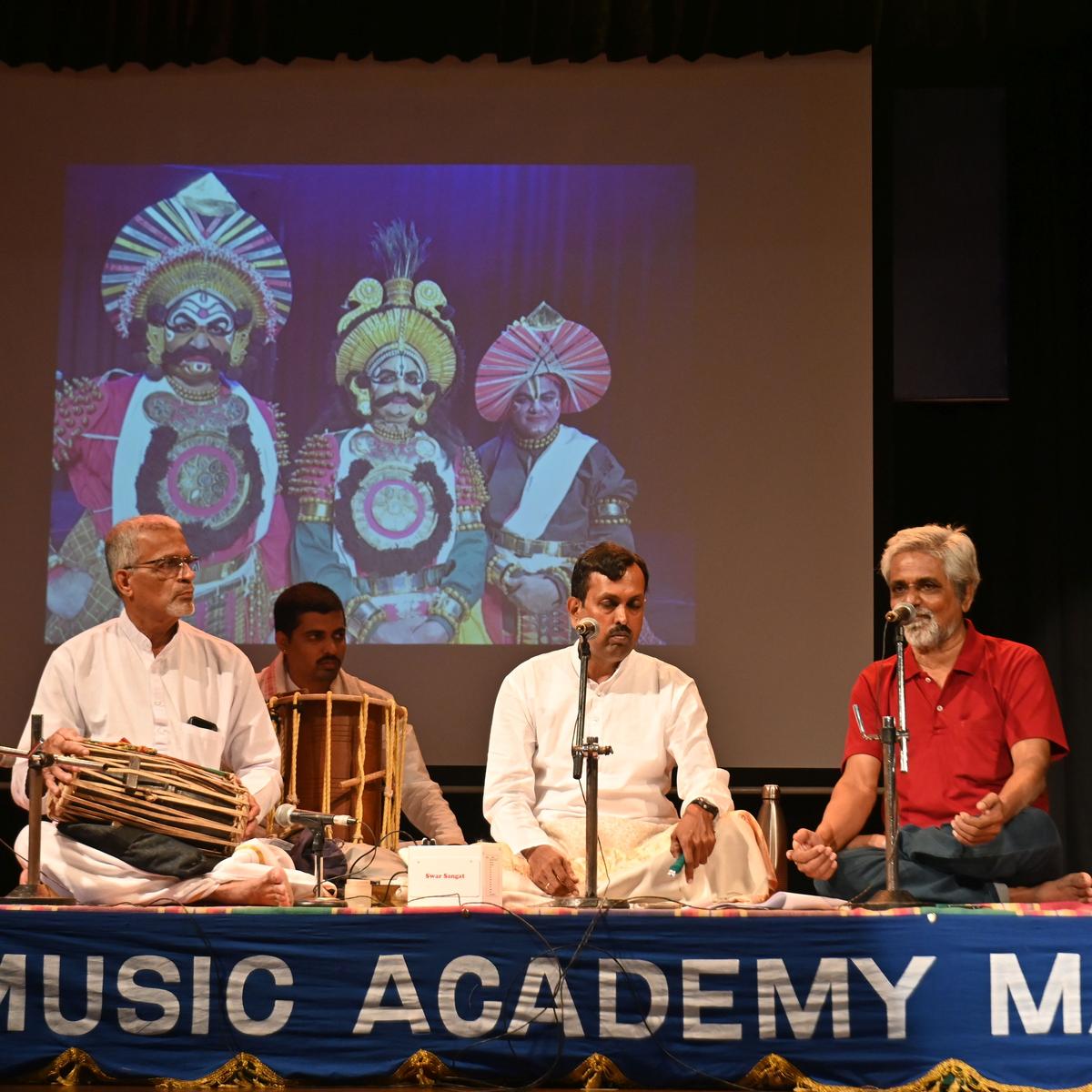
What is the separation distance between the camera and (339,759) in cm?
509

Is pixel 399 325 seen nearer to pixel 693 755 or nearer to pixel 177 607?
pixel 177 607

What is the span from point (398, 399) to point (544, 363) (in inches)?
24.2

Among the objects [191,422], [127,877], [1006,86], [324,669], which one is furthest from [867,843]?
[1006,86]

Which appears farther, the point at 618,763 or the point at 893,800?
the point at 618,763

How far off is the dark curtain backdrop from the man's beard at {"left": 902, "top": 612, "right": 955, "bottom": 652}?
213 centimetres

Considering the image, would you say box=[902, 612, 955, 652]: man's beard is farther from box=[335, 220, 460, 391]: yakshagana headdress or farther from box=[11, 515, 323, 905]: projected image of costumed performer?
box=[335, 220, 460, 391]: yakshagana headdress

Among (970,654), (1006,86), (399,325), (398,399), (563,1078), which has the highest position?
(1006,86)

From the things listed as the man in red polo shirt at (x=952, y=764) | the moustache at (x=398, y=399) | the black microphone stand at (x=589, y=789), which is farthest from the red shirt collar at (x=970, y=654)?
the moustache at (x=398, y=399)

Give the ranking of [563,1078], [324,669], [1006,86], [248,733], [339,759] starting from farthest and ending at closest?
[1006,86], [324,669], [339,759], [248,733], [563,1078]

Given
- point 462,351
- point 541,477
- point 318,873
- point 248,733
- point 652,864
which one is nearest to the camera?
point 318,873

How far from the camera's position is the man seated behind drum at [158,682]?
4.35 meters

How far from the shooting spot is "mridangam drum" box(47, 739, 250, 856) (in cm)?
386

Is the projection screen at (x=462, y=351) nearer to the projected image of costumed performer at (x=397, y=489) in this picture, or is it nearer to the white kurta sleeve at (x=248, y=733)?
the projected image of costumed performer at (x=397, y=489)

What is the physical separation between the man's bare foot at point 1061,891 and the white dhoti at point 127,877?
183cm
